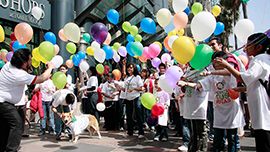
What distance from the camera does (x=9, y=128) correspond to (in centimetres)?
259

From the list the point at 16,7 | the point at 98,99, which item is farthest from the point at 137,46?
the point at 16,7

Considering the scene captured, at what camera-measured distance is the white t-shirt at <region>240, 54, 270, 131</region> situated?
193 cm

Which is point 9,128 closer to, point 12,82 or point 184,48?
point 12,82

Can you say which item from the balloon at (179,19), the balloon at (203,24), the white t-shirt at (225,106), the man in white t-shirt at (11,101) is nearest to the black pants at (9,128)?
the man in white t-shirt at (11,101)

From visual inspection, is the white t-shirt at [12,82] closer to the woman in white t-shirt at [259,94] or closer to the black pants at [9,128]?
the black pants at [9,128]

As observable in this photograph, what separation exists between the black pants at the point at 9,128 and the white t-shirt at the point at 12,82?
0.34ft

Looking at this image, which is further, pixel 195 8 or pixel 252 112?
pixel 195 8

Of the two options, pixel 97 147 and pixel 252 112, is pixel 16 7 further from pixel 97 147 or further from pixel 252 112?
pixel 252 112

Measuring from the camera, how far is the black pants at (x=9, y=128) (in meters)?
2.50

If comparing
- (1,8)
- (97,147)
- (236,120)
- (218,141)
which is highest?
(1,8)

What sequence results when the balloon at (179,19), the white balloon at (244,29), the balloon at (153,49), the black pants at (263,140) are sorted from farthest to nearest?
the balloon at (153,49) → the balloon at (179,19) → the white balloon at (244,29) → the black pants at (263,140)

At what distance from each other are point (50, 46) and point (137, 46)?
2256 millimetres

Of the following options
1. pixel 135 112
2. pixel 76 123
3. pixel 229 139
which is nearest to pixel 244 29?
pixel 229 139

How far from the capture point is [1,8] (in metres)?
8.23
